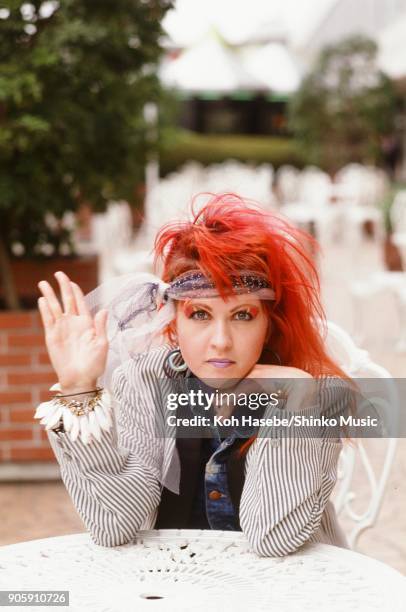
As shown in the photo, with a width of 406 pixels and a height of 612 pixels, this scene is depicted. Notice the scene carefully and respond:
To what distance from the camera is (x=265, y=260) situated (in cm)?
164

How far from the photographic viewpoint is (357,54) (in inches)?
648

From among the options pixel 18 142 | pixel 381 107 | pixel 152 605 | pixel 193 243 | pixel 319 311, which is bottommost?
pixel 152 605

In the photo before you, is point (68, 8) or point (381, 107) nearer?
point (68, 8)

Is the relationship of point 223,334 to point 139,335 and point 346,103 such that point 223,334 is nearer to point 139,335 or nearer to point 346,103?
point 139,335

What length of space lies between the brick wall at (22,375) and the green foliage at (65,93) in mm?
490

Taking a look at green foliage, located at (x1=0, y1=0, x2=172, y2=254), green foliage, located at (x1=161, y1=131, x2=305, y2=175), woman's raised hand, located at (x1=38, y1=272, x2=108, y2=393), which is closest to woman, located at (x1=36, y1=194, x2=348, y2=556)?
woman's raised hand, located at (x1=38, y1=272, x2=108, y2=393)

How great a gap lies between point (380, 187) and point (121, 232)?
4.98 meters

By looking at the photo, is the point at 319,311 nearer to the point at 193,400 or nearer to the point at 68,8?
the point at 193,400

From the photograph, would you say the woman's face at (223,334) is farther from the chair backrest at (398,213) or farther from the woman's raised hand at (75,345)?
the chair backrest at (398,213)

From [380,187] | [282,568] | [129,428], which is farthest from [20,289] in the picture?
[380,187]

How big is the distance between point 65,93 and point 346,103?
43.3 ft

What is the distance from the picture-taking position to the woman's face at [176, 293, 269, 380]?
5.27ft

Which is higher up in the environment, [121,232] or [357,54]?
[357,54]

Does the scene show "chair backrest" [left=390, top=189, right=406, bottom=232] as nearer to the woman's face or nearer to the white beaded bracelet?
the woman's face
